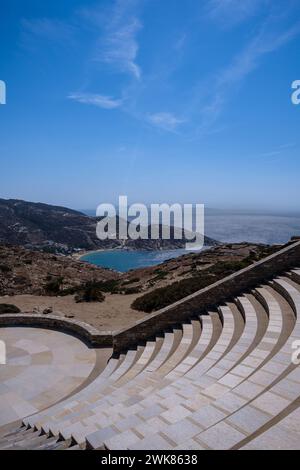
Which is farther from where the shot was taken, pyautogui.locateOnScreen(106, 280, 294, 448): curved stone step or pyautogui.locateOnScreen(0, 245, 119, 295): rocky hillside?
pyautogui.locateOnScreen(0, 245, 119, 295): rocky hillside

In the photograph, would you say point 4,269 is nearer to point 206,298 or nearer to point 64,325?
point 64,325

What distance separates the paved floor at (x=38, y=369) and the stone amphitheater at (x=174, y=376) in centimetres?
4

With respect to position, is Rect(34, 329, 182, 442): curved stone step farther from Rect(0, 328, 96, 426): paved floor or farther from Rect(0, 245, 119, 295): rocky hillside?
Result: Rect(0, 245, 119, 295): rocky hillside

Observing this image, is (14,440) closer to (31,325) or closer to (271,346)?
(271,346)

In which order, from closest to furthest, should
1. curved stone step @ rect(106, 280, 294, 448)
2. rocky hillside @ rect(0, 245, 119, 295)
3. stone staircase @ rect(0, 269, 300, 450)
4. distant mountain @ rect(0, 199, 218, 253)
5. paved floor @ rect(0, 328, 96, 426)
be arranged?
stone staircase @ rect(0, 269, 300, 450), curved stone step @ rect(106, 280, 294, 448), paved floor @ rect(0, 328, 96, 426), rocky hillside @ rect(0, 245, 119, 295), distant mountain @ rect(0, 199, 218, 253)

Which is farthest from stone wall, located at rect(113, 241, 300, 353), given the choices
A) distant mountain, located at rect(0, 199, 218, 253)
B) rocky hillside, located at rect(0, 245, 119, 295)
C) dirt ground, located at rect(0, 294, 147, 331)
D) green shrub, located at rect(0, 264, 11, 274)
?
distant mountain, located at rect(0, 199, 218, 253)

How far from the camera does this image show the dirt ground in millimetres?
14961

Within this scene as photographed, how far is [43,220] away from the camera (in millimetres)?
123688

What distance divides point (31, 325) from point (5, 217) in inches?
4567

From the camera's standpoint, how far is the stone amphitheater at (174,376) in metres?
3.97

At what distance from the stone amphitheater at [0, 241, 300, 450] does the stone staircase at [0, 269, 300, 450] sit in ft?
0.06

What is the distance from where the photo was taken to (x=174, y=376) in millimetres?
6855
